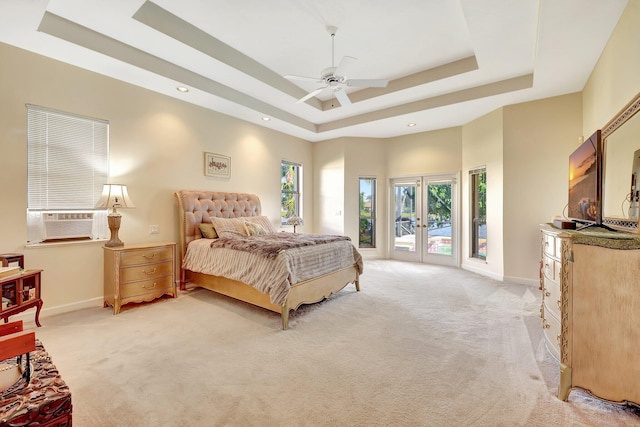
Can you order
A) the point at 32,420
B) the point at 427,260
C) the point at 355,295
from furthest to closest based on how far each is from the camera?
1. the point at 427,260
2. the point at 355,295
3. the point at 32,420

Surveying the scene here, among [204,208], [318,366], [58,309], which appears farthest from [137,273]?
[318,366]

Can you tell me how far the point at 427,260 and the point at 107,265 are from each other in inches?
237

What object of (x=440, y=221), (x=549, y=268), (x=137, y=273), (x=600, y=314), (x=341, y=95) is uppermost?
(x=341, y=95)

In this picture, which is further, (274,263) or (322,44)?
(322,44)

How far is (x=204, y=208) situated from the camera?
4.47 m

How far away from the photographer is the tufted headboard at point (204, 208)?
421 cm

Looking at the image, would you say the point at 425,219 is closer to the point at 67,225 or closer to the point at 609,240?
the point at 609,240

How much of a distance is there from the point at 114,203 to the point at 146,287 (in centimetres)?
112

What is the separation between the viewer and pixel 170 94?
4.18 metres

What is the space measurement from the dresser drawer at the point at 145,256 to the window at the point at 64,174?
629 mm

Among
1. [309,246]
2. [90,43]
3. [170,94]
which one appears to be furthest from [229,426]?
[170,94]

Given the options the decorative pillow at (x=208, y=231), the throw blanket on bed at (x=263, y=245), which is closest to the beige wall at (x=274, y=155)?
the decorative pillow at (x=208, y=231)

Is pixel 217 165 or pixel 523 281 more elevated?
pixel 217 165

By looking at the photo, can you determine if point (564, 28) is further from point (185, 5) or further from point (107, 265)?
point (107, 265)
